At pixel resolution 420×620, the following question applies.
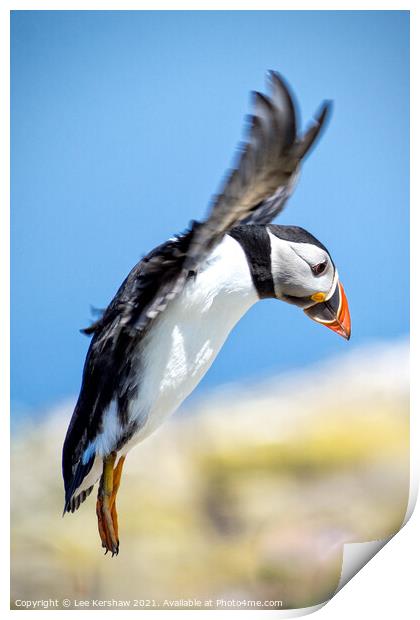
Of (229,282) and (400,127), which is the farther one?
(400,127)

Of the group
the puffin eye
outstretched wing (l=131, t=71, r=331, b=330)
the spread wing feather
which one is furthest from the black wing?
the puffin eye

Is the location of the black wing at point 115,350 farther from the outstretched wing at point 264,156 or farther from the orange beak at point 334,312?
Result: the orange beak at point 334,312

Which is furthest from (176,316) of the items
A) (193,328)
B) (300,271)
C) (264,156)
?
(264,156)

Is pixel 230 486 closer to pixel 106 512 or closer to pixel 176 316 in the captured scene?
pixel 106 512

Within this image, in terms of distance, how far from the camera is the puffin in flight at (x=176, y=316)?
1.51 meters

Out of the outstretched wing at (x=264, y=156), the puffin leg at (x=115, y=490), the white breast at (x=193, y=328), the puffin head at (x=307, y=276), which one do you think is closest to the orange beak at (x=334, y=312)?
the puffin head at (x=307, y=276)

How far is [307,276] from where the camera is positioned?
5.14 feet

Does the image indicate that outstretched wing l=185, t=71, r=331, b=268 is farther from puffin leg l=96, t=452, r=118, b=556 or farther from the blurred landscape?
puffin leg l=96, t=452, r=118, b=556

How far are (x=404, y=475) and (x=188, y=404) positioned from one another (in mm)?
410

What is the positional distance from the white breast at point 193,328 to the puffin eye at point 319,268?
0.11 metres

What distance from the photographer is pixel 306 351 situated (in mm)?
1628

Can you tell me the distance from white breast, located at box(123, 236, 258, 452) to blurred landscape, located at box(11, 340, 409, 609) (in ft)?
0.34

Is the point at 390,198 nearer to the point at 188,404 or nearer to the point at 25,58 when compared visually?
the point at 188,404
